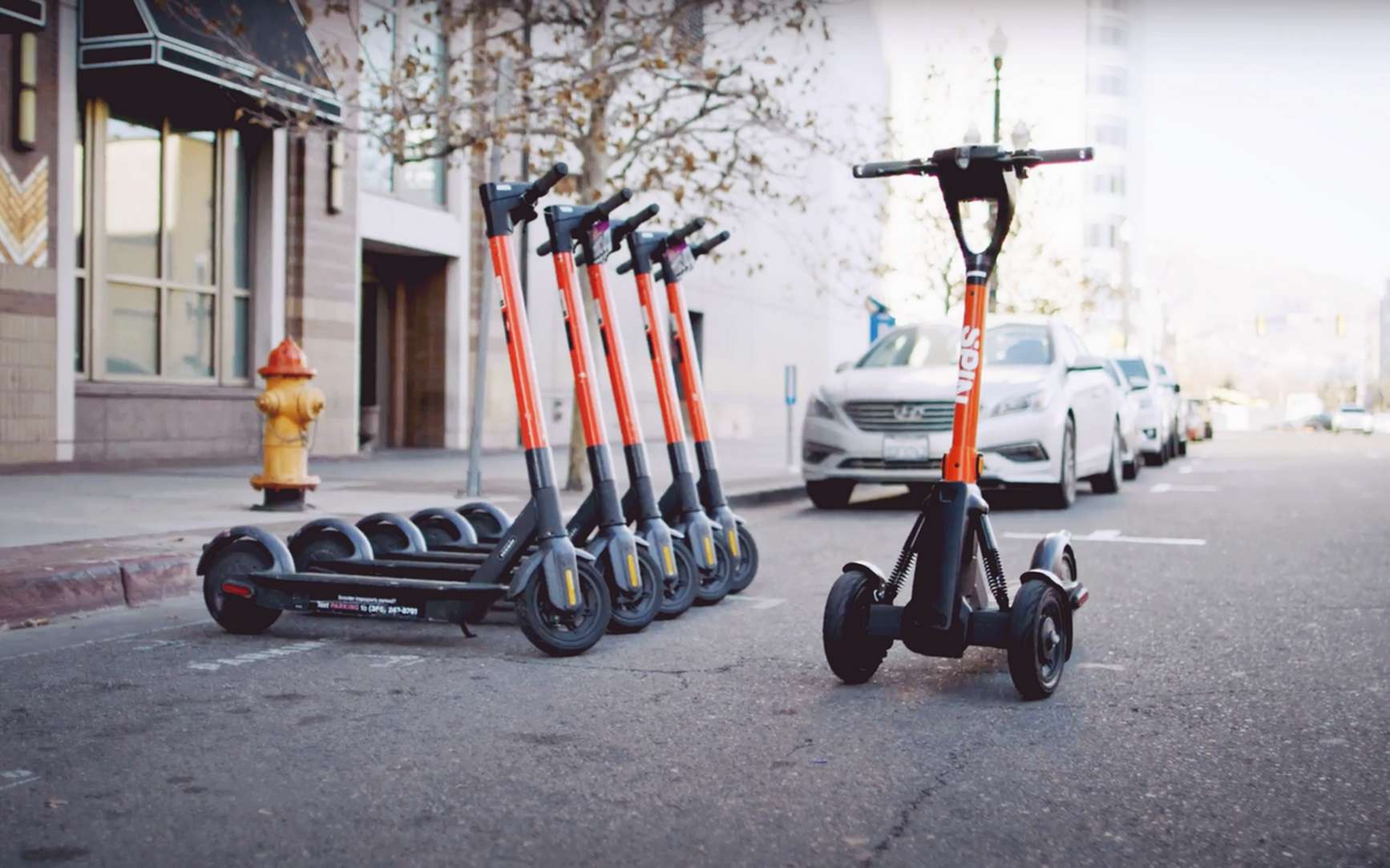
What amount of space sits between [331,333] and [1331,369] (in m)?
162

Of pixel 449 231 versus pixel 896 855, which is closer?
pixel 896 855

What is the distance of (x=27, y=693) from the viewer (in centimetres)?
477

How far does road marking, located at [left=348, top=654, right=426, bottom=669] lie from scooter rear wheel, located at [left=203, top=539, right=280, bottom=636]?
0.66m

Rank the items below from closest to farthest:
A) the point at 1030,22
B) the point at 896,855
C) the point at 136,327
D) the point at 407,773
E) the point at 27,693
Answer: the point at 896,855
the point at 407,773
the point at 27,693
the point at 136,327
the point at 1030,22

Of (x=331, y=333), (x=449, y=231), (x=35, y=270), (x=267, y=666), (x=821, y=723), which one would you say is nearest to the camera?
(x=821, y=723)

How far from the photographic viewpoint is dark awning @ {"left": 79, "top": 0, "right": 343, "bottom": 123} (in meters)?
13.8

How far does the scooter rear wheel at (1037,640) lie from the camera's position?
4578mm

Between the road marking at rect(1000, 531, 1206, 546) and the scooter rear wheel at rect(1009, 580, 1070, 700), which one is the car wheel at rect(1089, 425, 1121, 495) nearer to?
the road marking at rect(1000, 531, 1206, 546)

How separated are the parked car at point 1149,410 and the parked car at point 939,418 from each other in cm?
831

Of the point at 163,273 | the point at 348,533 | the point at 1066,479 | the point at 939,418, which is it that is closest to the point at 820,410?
the point at 939,418

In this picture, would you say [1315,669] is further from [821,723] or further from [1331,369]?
[1331,369]

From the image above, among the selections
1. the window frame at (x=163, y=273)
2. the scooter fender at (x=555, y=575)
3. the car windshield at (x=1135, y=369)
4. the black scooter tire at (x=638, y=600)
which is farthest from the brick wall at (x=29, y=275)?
the car windshield at (x=1135, y=369)

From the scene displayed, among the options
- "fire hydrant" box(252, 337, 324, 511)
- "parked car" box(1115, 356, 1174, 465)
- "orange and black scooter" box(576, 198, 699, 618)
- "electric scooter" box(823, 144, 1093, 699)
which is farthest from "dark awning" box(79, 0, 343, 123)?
"parked car" box(1115, 356, 1174, 465)

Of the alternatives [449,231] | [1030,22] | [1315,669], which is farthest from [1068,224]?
[1315,669]
